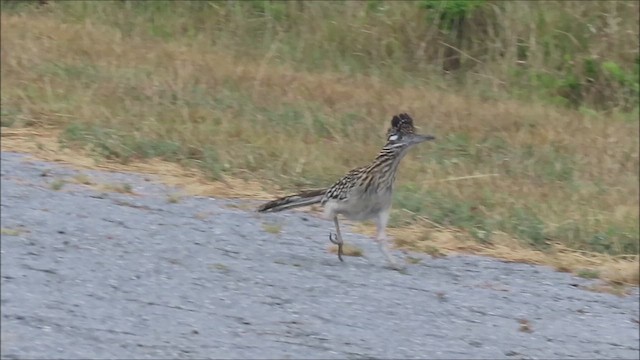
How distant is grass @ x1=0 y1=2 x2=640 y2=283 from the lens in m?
9.12

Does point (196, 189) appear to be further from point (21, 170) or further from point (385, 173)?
point (385, 173)

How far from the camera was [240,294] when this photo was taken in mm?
6422

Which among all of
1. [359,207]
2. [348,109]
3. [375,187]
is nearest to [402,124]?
[375,187]

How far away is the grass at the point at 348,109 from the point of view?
9.12 metres

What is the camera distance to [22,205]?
758 cm

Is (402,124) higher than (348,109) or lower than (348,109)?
higher

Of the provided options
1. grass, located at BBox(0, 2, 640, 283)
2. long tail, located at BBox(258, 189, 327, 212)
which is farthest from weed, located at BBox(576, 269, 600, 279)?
long tail, located at BBox(258, 189, 327, 212)

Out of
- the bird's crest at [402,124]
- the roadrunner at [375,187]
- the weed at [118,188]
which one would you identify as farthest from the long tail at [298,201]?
the weed at [118,188]

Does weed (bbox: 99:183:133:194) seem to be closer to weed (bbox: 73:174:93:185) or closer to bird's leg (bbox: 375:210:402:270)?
weed (bbox: 73:174:93:185)

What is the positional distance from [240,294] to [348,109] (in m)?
5.87

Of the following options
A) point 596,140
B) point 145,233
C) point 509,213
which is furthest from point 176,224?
point 596,140

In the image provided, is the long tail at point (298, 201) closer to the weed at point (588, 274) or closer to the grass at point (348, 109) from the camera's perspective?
the grass at point (348, 109)

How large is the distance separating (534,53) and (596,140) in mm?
3053

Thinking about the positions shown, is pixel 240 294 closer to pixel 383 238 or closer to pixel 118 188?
pixel 383 238
